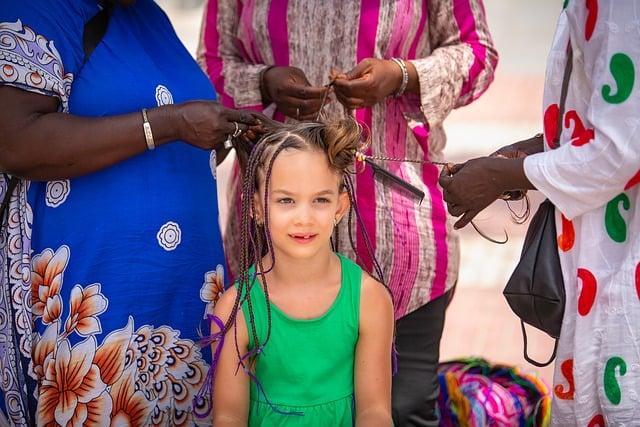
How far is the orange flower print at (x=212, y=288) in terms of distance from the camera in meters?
2.98

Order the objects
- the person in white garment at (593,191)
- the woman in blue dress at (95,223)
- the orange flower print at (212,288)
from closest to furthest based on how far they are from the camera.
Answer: the person in white garment at (593,191), the woman in blue dress at (95,223), the orange flower print at (212,288)

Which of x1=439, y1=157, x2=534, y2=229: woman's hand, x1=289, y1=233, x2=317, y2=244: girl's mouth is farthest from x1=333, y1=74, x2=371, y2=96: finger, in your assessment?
x1=289, y1=233, x2=317, y2=244: girl's mouth

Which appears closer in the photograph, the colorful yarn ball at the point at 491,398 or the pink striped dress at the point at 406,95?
the pink striped dress at the point at 406,95

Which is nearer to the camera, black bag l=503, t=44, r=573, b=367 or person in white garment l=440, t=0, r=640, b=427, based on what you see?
person in white garment l=440, t=0, r=640, b=427

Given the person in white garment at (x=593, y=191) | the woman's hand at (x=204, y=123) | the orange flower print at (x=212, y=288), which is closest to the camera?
the person in white garment at (x=593, y=191)

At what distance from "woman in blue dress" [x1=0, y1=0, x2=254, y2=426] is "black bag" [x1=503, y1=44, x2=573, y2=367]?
2.80 ft

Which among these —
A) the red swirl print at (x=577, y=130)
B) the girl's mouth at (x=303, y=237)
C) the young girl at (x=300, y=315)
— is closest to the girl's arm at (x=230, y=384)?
the young girl at (x=300, y=315)

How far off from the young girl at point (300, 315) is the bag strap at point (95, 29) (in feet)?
1.73

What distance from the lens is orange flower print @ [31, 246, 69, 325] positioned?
2721 millimetres

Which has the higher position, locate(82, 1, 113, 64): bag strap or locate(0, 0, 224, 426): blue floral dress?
locate(82, 1, 113, 64): bag strap

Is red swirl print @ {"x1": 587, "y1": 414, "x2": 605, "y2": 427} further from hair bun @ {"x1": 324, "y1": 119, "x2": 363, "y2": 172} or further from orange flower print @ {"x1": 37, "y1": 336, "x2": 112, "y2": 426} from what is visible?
orange flower print @ {"x1": 37, "y1": 336, "x2": 112, "y2": 426}

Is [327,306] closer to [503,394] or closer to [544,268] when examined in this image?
[544,268]

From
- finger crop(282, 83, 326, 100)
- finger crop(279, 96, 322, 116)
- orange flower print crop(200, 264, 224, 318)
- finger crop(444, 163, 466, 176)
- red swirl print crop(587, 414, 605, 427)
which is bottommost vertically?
red swirl print crop(587, 414, 605, 427)

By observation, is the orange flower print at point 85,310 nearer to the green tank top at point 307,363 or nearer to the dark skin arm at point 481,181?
the green tank top at point 307,363
